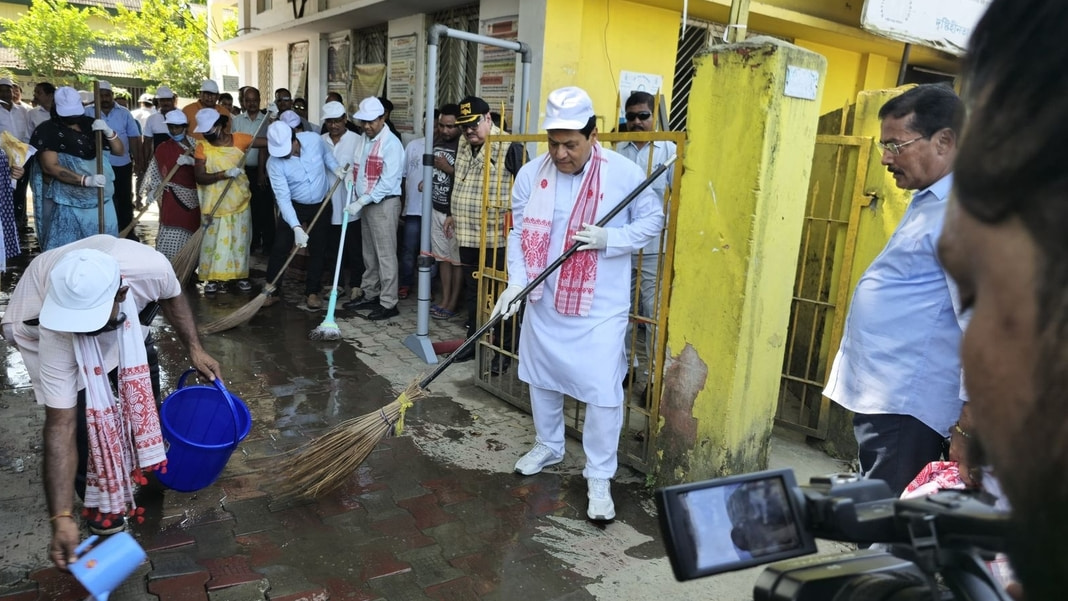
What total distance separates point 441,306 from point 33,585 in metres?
4.52

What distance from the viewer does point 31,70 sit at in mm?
25125

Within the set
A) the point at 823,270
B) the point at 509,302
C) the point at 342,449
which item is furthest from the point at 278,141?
the point at 823,270

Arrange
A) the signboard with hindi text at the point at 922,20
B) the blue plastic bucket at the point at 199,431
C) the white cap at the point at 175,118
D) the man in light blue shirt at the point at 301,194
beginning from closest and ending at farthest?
the blue plastic bucket at the point at 199,431 < the signboard with hindi text at the point at 922,20 < the man in light blue shirt at the point at 301,194 < the white cap at the point at 175,118

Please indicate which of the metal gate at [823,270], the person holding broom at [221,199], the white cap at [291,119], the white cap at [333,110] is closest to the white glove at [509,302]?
the metal gate at [823,270]

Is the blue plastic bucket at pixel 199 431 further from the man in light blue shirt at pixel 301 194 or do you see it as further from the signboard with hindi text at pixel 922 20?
the signboard with hindi text at pixel 922 20

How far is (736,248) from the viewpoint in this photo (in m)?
3.36

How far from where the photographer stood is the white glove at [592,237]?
3.46m

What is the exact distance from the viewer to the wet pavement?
290 centimetres

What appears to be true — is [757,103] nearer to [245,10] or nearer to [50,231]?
[50,231]

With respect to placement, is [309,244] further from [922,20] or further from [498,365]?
[922,20]

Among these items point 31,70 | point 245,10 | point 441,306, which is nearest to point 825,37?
point 441,306

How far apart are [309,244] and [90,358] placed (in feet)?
14.8

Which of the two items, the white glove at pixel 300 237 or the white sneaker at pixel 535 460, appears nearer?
the white sneaker at pixel 535 460

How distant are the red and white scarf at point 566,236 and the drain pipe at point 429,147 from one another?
1.59 metres
